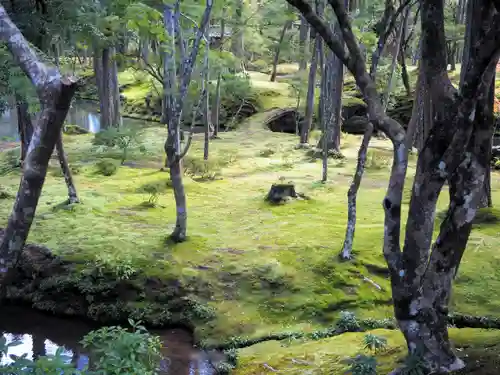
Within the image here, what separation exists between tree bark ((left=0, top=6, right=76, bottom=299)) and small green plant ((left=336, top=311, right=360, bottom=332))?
5.00 meters

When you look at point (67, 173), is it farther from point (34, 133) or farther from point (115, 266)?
point (34, 133)

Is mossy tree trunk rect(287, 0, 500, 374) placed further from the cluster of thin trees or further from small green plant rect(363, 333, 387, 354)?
small green plant rect(363, 333, 387, 354)

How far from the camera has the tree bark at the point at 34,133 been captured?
329 cm

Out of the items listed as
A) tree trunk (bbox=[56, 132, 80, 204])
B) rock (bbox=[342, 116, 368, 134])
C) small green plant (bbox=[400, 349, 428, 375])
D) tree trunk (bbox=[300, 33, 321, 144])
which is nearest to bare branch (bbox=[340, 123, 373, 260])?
small green plant (bbox=[400, 349, 428, 375])

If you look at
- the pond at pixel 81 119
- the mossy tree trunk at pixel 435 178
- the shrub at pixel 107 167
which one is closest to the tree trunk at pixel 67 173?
the shrub at pixel 107 167

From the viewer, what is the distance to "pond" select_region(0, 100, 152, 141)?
25.8 m

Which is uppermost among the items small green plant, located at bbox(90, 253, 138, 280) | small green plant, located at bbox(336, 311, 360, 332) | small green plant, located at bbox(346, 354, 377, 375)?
small green plant, located at bbox(346, 354, 377, 375)

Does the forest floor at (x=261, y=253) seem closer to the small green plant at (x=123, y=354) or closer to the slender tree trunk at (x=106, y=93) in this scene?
the small green plant at (x=123, y=354)

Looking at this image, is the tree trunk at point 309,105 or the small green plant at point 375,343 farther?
the tree trunk at point 309,105

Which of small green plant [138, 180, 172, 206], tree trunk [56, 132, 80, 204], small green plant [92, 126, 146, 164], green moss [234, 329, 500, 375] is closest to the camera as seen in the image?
green moss [234, 329, 500, 375]

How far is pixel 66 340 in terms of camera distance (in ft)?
25.2

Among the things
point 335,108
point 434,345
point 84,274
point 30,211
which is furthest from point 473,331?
point 335,108

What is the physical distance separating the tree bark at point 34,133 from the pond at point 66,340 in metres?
3.88

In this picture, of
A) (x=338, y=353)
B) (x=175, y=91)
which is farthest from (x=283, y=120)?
(x=338, y=353)
